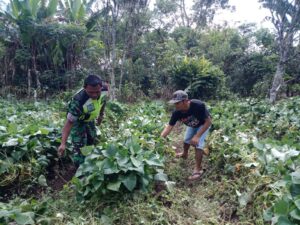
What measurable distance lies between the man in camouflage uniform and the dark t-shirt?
3.63 ft

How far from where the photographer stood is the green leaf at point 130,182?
114 inches

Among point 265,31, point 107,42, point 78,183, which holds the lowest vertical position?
point 78,183

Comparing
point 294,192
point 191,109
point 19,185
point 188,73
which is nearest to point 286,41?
point 188,73

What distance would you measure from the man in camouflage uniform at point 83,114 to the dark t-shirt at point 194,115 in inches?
43.5

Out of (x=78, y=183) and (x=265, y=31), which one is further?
(x=265, y=31)

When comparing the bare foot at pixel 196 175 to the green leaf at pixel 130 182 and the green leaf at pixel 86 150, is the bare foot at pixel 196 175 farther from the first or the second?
the green leaf at pixel 86 150

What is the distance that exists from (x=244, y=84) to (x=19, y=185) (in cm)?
1225

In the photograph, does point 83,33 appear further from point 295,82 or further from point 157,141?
point 295,82

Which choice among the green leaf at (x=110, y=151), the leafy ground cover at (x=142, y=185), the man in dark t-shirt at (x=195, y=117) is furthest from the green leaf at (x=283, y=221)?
the man in dark t-shirt at (x=195, y=117)

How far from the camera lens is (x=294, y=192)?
7.16 ft

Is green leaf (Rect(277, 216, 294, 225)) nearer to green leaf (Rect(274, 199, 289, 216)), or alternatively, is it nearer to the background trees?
green leaf (Rect(274, 199, 289, 216))

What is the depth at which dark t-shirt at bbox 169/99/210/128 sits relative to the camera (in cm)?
385

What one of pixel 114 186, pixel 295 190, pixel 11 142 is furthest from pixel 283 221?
pixel 11 142

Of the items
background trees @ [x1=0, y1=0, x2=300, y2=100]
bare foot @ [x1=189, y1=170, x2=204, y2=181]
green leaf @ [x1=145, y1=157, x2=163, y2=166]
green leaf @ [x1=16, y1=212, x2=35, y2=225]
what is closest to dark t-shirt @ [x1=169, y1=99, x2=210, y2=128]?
bare foot @ [x1=189, y1=170, x2=204, y2=181]
